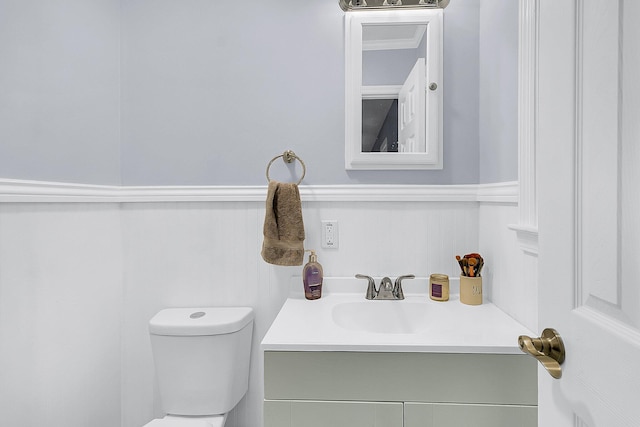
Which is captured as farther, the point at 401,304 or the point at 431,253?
the point at 431,253

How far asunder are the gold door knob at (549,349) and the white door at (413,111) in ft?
3.20

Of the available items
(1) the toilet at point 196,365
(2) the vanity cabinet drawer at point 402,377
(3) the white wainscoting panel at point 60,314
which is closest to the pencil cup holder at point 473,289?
(2) the vanity cabinet drawer at point 402,377

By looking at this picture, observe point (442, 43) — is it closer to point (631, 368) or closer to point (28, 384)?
point (631, 368)

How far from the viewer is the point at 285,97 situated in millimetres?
1506

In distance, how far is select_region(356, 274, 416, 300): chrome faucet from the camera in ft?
4.62

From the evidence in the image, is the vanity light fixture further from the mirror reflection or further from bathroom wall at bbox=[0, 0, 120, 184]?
bathroom wall at bbox=[0, 0, 120, 184]

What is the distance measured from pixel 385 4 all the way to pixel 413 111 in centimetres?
42

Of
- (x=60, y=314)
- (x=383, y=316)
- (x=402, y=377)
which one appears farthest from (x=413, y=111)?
(x=60, y=314)

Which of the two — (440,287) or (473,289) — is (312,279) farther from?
(473,289)

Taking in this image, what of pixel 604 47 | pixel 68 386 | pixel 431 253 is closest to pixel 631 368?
pixel 604 47

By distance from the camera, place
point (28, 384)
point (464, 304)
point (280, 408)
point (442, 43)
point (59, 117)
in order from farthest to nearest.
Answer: point (442, 43)
point (464, 304)
point (59, 117)
point (28, 384)
point (280, 408)

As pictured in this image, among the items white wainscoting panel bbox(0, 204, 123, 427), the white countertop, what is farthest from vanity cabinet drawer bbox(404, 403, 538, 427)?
white wainscoting panel bbox(0, 204, 123, 427)

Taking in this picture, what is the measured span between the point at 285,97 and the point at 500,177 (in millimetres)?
862

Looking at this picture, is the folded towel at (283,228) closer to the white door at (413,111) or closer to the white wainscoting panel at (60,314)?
the white door at (413,111)
